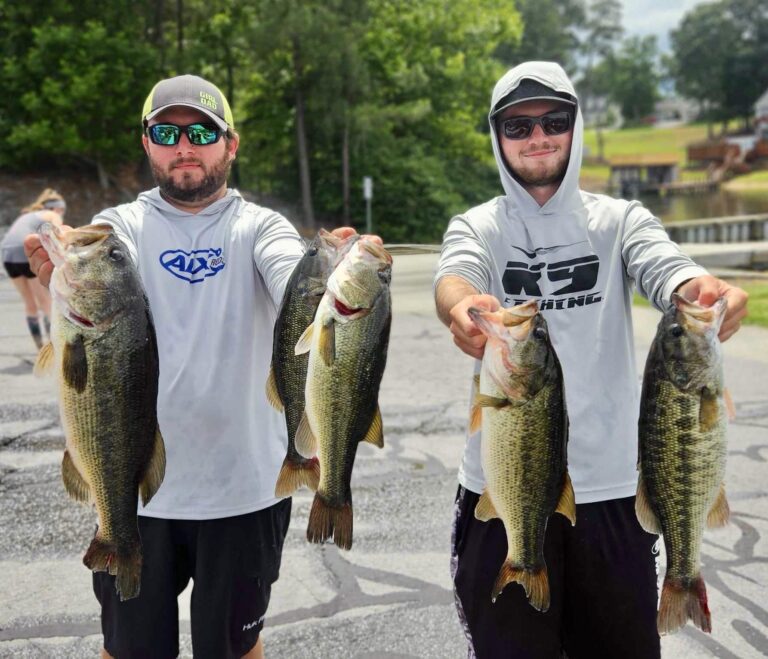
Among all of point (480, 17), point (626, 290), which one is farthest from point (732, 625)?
point (480, 17)

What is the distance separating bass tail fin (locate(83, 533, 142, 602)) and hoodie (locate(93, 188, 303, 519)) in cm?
31

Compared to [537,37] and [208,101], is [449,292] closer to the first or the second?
[208,101]

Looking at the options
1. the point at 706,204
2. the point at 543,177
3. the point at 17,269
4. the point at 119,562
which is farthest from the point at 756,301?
the point at 706,204

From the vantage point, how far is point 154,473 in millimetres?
2568

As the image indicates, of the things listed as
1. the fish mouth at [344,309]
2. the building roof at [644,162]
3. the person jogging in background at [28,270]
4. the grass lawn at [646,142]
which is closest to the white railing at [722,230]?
the person jogging in background at [28,270]

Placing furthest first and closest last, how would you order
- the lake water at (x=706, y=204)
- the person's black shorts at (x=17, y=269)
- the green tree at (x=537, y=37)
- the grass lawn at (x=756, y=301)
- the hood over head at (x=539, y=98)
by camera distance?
the green tree at (x=537, y=37), the lake water at (x=706, y=204), the grass lawn at (x=756, y=301), the person's black shorts at (x=17, y=269), the hood over head at (x=539, y=98)

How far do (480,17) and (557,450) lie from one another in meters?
35.6

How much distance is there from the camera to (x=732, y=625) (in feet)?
13.5

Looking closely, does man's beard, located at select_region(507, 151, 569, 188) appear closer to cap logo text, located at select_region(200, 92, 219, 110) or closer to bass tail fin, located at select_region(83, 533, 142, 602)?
cap logo text, located at select_region(200, 92, 219, 110)

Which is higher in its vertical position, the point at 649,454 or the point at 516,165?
the point at 516,165

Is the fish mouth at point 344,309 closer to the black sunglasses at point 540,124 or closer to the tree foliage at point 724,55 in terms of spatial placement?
the black sunglasses at point 540,124

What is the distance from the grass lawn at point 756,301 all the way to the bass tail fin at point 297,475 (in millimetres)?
9075

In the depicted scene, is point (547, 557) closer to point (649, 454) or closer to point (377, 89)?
point (649, 454)

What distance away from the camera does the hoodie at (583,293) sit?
2.70m
